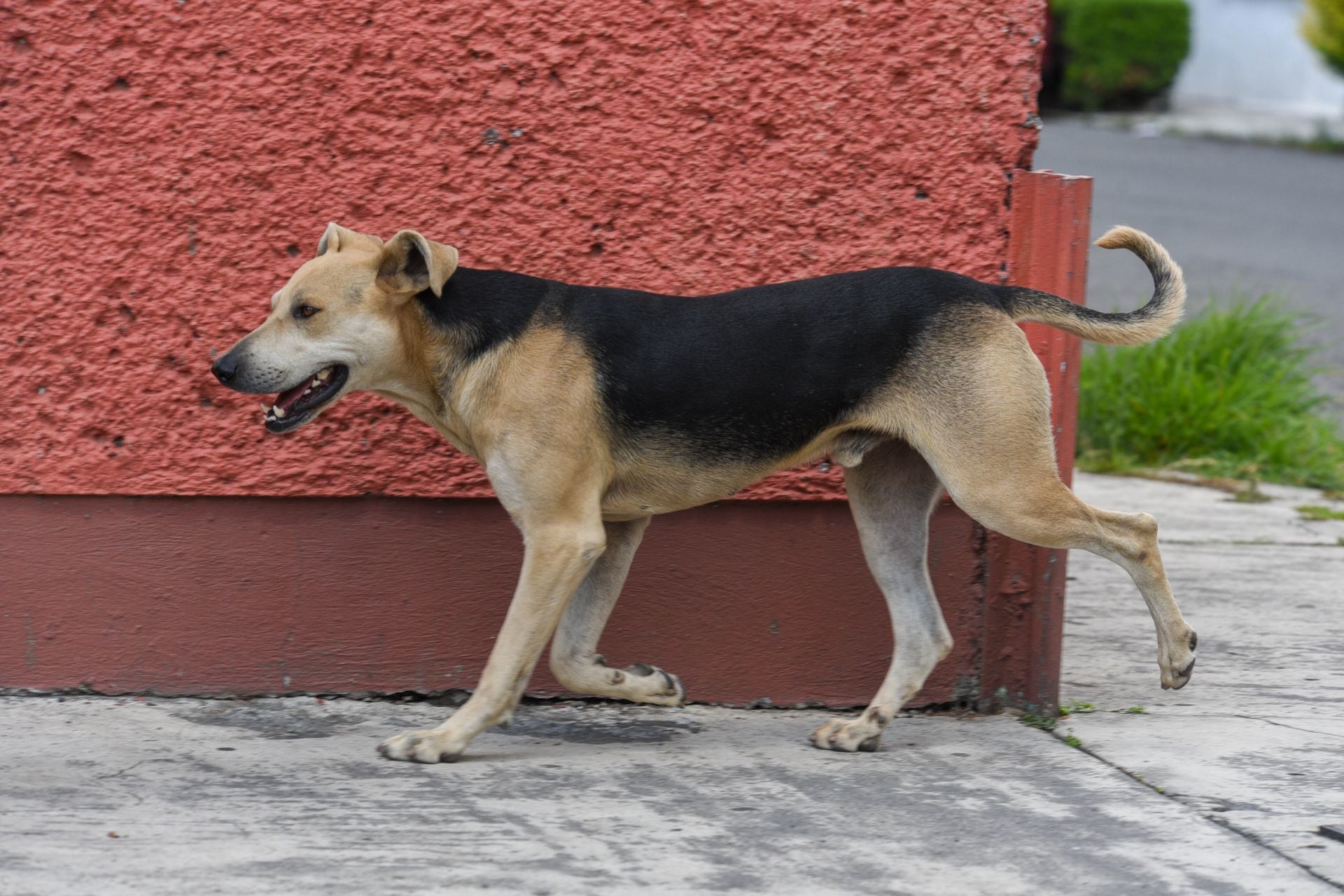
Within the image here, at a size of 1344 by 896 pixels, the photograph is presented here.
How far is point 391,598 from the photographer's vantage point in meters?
4.85

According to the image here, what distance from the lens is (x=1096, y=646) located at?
5.70 m

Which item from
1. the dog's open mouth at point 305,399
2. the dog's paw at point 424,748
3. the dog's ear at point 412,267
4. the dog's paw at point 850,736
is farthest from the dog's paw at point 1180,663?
the dog's open mouth at point 305,399

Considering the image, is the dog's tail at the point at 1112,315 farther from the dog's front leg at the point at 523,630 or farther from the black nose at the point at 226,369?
the black nose at the point at 226,369

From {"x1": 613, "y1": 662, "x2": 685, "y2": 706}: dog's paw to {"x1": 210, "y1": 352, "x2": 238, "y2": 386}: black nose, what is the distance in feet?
4.56

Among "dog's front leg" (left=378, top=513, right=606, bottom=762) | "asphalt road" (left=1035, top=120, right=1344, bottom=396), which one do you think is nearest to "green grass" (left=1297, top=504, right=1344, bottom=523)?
"asphalt road" (left=1035, top=120, right=1344, bottom=396)

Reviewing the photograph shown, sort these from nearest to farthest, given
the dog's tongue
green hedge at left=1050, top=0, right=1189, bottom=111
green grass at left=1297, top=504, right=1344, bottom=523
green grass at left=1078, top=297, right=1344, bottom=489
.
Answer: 1. the dog's tongue
2. green grass at left=1297, top=504, right=1344, bottom=523
3. green grass at left=1078, top=297, right=1344, bottom=489
4. green hedge at left=1050, top=0, right=1189, bottom=111

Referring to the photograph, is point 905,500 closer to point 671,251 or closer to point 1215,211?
point 671,251

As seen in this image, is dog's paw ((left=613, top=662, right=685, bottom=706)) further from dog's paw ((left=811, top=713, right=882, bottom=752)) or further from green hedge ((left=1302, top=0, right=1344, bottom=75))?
green hedge ((left=1302, top=0, right=1344, bottom=75))

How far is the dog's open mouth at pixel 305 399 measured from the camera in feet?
13.7

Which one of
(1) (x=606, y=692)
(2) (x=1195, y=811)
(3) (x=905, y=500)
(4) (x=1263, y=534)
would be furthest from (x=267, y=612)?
(4) (x=1263, y=534)

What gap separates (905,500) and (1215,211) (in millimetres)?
13455

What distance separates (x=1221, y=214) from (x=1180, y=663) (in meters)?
13.3

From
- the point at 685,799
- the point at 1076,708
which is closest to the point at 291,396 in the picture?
the point at 685,799

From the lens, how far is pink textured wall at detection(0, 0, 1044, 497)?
4.62 meters
